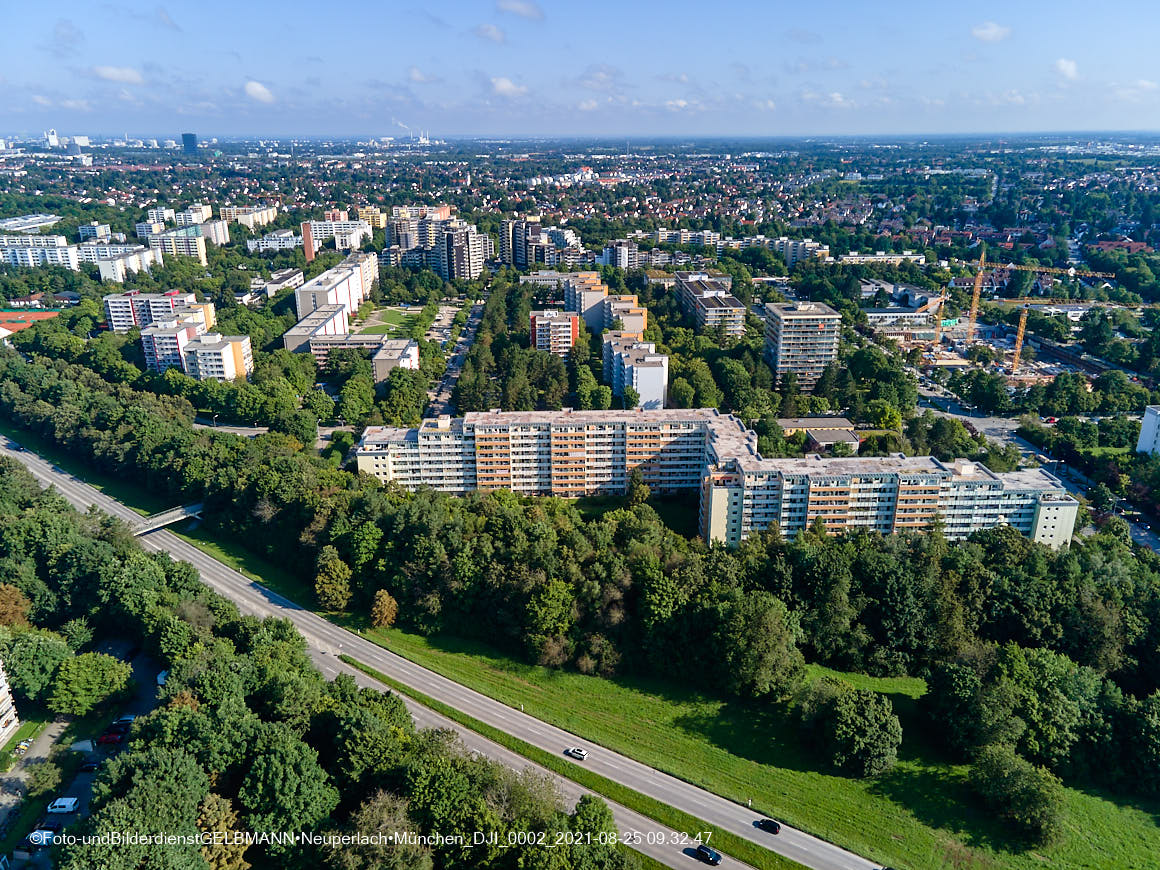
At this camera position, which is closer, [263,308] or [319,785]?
[319,785]

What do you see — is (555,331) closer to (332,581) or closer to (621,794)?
(332,581)

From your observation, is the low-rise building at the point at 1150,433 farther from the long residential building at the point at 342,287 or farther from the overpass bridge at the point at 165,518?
the long residential building at the point at 342,287

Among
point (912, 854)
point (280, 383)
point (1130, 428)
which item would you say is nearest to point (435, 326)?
point (280, 383)

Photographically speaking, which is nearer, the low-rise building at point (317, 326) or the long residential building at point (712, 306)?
the low-rise building at point (317, 326)

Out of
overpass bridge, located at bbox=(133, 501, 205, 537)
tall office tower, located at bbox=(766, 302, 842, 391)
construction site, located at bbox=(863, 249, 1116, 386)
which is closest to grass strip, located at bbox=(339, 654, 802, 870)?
overpass bridge, located at bbox=(133, 501, 205, 537)

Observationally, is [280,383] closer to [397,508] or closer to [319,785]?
[397,508]

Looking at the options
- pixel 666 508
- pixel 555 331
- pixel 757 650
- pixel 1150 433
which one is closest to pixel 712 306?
pixel 555 331

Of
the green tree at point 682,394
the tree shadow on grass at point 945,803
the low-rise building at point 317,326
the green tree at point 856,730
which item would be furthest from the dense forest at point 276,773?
the low-rise building at point 317,326
